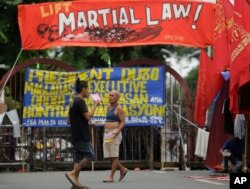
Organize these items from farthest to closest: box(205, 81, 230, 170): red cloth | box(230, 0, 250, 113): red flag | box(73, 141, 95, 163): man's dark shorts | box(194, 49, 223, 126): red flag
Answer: box(205, 81, 230, 170): red cloth → box(194, 49, 223, 126): red flag → box(230, 0, 250, 113): red flag → box(73, 141, 95, 163): man's dark shorts

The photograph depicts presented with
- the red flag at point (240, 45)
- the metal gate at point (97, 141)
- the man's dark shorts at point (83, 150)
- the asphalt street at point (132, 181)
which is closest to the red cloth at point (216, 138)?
Answer: the asphalt street at point (132, 181)

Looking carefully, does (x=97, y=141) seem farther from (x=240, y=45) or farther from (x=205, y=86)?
(x=240, y=45)

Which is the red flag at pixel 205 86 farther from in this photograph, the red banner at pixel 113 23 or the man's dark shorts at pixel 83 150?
the man's dark shorts at pixel 83 150

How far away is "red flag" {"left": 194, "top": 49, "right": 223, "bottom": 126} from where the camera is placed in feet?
49.5

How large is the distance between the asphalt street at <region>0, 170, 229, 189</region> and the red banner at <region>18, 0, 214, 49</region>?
345 centimetres

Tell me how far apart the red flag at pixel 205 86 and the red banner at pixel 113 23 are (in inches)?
81.3

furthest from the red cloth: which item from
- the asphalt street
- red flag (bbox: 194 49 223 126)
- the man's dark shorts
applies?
the man's dark shorts

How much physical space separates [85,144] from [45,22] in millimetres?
6239

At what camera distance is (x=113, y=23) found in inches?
697

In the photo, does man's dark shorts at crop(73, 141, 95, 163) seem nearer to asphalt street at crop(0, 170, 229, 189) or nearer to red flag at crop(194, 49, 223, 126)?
asphalt street at crop(0, 170, 229, 189)

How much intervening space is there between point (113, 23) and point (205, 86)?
11.3 ft

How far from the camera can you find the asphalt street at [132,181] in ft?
41.5

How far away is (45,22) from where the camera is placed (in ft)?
57.9

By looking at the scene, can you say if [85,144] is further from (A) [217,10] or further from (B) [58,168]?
(B) [58,168]
